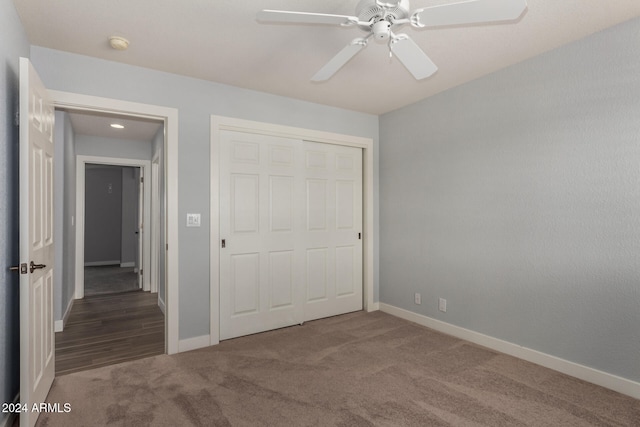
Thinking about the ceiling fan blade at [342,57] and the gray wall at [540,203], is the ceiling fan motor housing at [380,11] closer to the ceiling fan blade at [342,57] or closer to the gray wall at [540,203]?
the ceiling fan blade at [342,57]

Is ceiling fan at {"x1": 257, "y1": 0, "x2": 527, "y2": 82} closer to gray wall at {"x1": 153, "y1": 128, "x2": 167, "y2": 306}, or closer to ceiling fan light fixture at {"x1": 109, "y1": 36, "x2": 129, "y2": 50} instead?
ceiling fan light fixture at {"x1": 109, "y1": 36, "x2": 129, "y2": 50}

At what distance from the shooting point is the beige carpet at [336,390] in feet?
6.52

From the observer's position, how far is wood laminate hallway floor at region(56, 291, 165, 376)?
2.86 metres

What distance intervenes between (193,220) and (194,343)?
1.10 metres

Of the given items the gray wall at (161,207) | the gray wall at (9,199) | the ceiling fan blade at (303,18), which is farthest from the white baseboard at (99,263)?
the ceiling fan blade at (303,18)

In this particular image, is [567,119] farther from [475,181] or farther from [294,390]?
[294,390]

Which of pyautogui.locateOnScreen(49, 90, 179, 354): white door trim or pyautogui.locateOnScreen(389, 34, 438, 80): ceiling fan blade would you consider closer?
pyautogui.locateOnScreen(389, 34, 438, 80): ceiling fan blade

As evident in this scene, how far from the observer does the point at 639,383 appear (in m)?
2.16

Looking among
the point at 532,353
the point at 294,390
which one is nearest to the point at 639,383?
the point at 532,353

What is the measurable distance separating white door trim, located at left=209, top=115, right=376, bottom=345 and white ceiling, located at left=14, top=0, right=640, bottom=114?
0.40 metres

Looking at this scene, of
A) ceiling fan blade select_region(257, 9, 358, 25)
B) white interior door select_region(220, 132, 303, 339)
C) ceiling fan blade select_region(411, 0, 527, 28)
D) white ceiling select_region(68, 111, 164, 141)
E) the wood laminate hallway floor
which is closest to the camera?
ceiling fan blade select_region(411, 0, 527, 28)

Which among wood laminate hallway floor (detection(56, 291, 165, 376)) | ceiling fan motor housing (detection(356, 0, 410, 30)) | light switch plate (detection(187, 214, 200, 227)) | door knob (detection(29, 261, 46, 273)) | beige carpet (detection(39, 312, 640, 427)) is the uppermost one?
ceiling fan motor housing (detection(356, 0, 410, 30))

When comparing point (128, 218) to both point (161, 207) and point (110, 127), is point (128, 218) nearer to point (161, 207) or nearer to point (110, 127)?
point (161, 207)

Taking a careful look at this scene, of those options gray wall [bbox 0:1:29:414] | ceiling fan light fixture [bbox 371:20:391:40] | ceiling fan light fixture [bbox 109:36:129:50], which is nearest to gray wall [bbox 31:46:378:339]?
ceiling fan light fixture [bbox 109:36:129:50]
